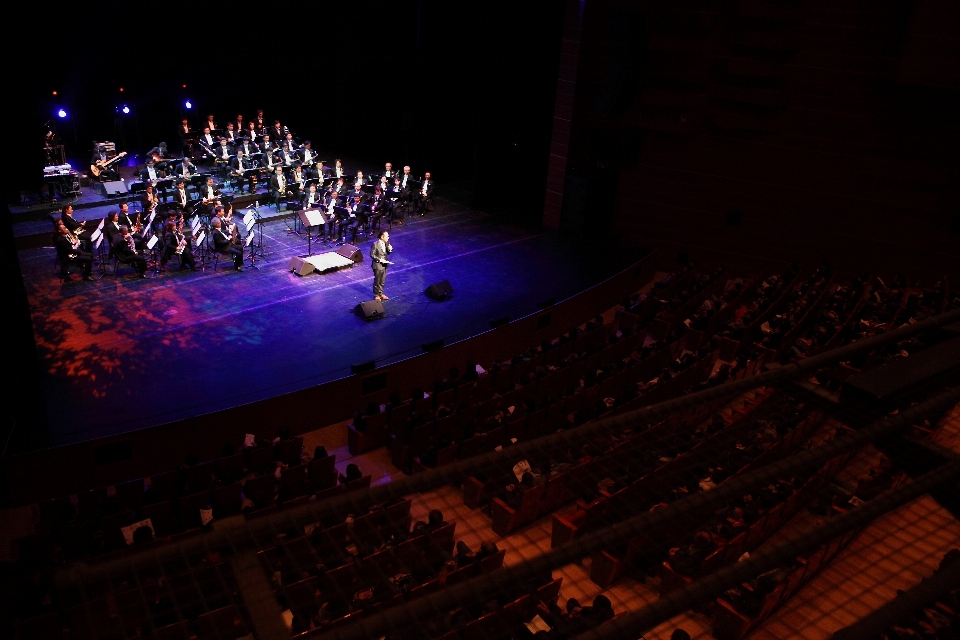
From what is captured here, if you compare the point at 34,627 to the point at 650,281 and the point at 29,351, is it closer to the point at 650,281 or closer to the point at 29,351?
the point at 29,351

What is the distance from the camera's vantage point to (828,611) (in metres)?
6.49

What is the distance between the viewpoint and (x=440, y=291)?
41.3 feet

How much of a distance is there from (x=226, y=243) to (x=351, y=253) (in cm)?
216

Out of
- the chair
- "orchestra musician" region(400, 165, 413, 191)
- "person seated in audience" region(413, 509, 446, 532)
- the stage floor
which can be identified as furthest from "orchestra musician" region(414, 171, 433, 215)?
"person seated in audience" region(413, 509, 446, 532)

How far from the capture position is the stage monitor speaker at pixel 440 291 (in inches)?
495

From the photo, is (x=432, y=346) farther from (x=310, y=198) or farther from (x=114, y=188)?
(x=114, y=188)

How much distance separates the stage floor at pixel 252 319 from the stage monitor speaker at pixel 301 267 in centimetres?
16

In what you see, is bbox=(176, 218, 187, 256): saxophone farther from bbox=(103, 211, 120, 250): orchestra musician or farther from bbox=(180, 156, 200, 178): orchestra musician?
bbox=(180, 156, 200, 178): orchestra musician

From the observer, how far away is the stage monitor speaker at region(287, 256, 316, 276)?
13234 millimetres

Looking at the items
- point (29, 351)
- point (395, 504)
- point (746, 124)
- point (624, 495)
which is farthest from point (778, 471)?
point (746, 124)

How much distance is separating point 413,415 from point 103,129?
44.7 feet

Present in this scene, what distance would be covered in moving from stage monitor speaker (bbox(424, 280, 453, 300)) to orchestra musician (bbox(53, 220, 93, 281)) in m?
5.42

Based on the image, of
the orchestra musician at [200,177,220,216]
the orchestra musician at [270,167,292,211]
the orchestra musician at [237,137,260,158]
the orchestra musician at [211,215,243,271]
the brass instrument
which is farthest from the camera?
the orchestra musician at [237,137,260,158]

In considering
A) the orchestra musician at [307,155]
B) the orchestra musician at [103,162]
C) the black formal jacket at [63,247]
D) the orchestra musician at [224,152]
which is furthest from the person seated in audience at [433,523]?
the orchestra musician at [103,162]
